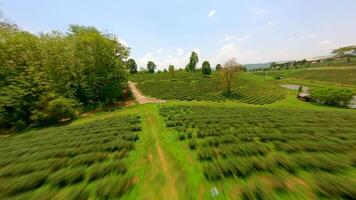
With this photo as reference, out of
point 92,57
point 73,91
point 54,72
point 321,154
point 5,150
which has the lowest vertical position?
point 321,154

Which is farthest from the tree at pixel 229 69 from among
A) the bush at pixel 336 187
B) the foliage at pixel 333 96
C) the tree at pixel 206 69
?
the bush at pixel 336 187

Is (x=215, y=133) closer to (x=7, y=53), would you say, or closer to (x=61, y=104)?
(x=61, y=104)

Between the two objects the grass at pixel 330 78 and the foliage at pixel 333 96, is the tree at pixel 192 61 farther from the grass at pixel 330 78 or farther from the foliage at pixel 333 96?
the foliage at pixel 333 96

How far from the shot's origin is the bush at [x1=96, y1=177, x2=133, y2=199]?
10.0 m

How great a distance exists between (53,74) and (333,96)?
70.2 m

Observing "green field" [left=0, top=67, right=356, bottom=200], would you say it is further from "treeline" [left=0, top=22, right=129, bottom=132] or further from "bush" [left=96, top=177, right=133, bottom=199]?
"treeline" [left=0, top=22, right=129, bottom=132]

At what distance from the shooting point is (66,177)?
11.4 metres

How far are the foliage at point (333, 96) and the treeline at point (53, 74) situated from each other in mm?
55366

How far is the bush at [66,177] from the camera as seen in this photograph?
11.1 metres

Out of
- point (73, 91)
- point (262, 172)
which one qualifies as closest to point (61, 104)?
point (73, 91)

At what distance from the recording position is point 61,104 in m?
33.3

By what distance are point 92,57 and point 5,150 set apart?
32.5m

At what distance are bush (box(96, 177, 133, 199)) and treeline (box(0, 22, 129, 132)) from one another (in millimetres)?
28078

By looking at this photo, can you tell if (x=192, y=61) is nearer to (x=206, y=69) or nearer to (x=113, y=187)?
(x=206, y=69)
